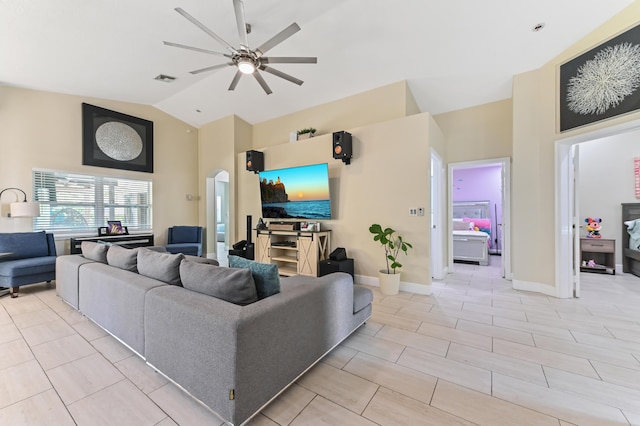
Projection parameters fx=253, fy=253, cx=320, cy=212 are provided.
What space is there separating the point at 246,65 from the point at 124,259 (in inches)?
93.0

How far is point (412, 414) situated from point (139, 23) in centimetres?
482

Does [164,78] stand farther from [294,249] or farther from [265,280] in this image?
[265,280]

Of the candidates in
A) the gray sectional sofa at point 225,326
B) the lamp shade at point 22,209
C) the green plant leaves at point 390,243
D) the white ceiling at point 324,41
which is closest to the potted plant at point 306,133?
the white ceiling at point 324,41

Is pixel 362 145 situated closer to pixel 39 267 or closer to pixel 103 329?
pixel 103 329

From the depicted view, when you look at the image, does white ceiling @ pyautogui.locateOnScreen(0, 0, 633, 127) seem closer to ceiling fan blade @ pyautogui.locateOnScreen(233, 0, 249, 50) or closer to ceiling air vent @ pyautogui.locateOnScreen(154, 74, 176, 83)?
ceiling air vent @ pyautogui.locateOnScreen(154, 74, 176, 83)

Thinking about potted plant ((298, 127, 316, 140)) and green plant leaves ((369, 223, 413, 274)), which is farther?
potted plant ((298, 127, 316, 140))

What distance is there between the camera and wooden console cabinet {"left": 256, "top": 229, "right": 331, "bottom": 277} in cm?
427

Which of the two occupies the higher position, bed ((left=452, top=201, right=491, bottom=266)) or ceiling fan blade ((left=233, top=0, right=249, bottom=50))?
ceiling fan blade ((left=233, top=0, right=249, bottom=50))

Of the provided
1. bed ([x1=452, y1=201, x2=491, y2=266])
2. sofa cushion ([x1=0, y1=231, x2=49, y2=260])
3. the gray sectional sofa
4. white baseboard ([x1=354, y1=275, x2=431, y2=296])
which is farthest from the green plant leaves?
sofa cushion ([x1=0, y1=231, x2=49, y2=260])

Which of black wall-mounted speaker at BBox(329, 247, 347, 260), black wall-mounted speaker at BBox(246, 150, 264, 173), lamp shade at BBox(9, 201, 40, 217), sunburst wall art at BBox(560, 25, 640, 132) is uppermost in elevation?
sunburst wall art at BBox(560, 25, 640, 132)

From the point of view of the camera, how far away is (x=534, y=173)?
364 cm

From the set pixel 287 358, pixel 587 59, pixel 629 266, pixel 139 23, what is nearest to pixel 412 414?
pixel 287 358

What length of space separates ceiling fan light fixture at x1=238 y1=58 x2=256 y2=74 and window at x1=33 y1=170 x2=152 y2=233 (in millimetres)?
4616

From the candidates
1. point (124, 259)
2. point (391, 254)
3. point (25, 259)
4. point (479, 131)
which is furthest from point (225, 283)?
point (479, 131)
